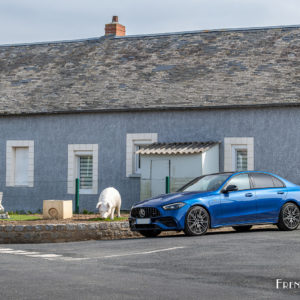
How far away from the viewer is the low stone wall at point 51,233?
16.6 meters

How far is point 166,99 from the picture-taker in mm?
25734

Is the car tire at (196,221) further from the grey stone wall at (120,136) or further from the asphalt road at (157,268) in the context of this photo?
the grey stone wall at (120,136)

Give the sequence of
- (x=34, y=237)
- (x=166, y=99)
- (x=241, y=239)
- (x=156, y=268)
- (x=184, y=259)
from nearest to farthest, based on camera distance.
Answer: (x=156, y=268) → (x=184, y=259) → (x=241, y=239) → (x=34, y=237) → (x=166, y=99)

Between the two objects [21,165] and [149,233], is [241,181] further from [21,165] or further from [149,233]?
[21,165]

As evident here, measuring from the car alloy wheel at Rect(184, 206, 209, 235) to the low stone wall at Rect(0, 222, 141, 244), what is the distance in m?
2.45

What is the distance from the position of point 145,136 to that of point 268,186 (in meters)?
9.94

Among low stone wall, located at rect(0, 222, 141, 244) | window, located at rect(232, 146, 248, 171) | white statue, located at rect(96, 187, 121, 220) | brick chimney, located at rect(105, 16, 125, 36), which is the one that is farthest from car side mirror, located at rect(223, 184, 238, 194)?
brick chimney, located at rect(105, 16, 125, 36)

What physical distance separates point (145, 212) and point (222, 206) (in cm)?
179

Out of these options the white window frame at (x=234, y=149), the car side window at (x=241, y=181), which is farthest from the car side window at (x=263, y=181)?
the white window frame at (x=234, y=149)

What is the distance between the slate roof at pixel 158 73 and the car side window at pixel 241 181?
25.7 ft

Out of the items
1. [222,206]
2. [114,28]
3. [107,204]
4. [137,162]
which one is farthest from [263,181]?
[114,28]

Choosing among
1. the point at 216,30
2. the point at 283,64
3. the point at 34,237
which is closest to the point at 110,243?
the point at 34,237

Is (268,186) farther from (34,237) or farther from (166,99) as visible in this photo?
(166,99)

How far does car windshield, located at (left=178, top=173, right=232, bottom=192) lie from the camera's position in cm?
1638
